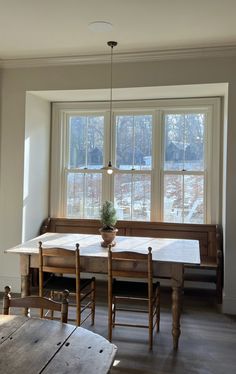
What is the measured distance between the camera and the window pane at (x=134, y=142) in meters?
5.05

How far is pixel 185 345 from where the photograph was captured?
3.21 m

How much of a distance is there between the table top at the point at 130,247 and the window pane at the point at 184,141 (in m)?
1.48

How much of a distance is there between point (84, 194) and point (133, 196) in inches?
28.4

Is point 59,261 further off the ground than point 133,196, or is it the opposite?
point 133,196

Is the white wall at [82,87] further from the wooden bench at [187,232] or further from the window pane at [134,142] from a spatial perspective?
the window pane at [134,142]

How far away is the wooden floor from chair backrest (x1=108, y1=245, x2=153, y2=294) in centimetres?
58

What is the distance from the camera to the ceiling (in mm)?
3100

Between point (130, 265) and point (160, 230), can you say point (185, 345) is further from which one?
point (160, 230)

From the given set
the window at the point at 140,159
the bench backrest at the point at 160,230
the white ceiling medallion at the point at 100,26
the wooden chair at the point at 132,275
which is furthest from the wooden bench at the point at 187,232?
the white ceiling medallion at the point at 100,26

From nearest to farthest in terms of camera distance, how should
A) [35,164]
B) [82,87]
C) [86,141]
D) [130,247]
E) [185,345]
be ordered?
[185,345] < [130,247] < [82,87] < [35,164] < [86,141]

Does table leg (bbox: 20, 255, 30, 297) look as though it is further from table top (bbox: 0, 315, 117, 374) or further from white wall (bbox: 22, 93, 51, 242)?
table top (bbox: 0, 315, 117, 374)

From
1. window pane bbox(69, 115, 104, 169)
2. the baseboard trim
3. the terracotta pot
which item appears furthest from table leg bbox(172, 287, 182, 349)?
window pane bbox(69, 115, 104, 169)

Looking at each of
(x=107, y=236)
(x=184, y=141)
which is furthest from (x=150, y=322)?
(x=184, y=141)

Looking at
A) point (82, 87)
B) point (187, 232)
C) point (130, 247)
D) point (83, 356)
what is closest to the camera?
point (83, 356)
